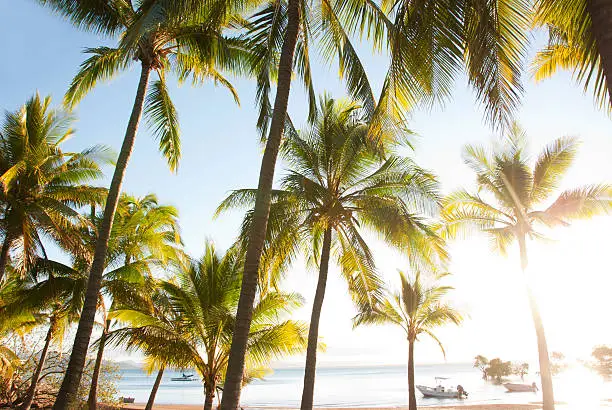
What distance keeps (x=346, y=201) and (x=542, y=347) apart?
8.56 meters

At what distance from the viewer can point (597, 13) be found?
297 centimetres

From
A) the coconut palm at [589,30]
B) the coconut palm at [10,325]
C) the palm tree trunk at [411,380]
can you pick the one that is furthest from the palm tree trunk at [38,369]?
the coconut palm at [589,30]

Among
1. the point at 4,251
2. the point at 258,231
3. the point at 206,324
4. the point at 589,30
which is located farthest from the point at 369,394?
the point at 589,30

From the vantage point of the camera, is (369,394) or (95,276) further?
(369,394)

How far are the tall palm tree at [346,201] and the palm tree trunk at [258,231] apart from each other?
3.40 m

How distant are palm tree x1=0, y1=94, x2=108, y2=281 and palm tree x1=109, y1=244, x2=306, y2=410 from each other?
9.88ft

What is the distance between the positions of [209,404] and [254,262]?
8.00 metres

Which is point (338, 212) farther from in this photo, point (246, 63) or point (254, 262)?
point (254, 262)

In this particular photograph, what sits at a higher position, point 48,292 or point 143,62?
point 143,62

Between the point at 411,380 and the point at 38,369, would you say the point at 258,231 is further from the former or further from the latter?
the point at 411,380

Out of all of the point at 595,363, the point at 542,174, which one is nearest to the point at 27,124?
the point at 542,174

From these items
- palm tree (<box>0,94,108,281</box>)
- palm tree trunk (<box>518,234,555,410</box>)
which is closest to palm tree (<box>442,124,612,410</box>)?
palm tree trunk (<box>518,234,555,410</box>)

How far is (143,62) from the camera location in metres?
9.84

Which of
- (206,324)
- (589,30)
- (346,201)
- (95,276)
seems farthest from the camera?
(206,324)
